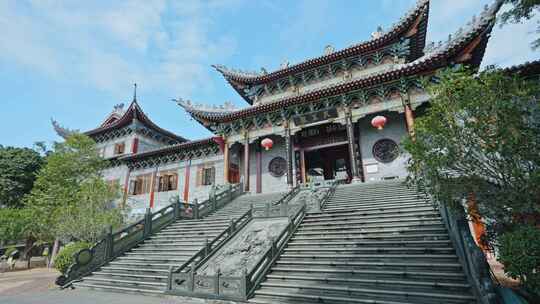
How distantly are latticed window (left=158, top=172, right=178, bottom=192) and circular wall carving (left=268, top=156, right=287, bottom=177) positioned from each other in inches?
274

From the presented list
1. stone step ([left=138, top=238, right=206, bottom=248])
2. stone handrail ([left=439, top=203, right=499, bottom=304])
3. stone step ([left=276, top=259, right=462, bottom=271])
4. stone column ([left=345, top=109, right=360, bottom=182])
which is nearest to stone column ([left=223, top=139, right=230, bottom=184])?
stone step ([left=138, top=238, right=206, bottom=248])

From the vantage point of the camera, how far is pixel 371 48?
14805 mm

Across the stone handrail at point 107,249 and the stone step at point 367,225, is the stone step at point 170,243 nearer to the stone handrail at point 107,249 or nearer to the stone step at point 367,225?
the stone handrail at point 107,249

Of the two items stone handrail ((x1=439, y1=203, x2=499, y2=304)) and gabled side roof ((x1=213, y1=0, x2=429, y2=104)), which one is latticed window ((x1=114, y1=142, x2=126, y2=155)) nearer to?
gabled side roof ((x1=213, y1=0, x2=429, y2=104))

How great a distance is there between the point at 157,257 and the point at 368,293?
6.31m

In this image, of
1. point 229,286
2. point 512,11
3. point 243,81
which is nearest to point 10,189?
point 243,81

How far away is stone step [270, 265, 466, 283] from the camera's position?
4.88 m

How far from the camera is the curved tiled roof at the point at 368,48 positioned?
44.1 ft

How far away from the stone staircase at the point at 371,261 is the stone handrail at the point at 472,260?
0.16 m

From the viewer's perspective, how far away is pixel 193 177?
18.4 metres

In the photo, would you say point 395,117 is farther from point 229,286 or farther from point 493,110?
point 229,286

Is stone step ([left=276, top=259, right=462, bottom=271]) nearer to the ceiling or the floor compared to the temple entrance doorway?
nearer to the floor

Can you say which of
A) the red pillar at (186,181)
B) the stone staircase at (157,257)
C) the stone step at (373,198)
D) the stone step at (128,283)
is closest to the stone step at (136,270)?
the stone staircase at (157,257)

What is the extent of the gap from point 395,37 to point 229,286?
1379cm
